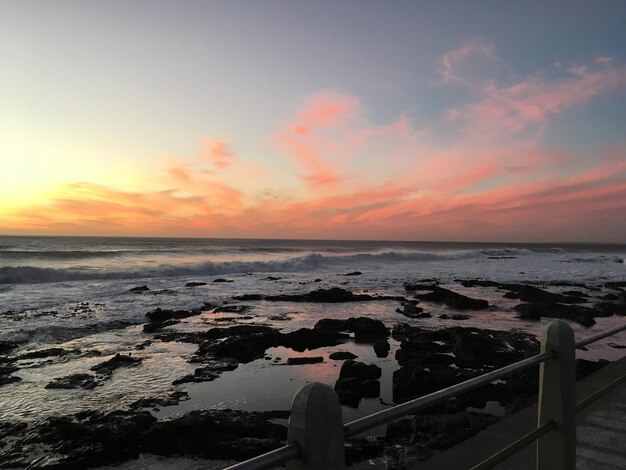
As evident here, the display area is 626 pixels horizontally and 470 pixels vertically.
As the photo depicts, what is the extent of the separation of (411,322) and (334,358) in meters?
5.81

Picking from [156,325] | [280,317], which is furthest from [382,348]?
[156,325]

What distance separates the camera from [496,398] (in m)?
7.68

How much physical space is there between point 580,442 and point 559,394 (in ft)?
4.92

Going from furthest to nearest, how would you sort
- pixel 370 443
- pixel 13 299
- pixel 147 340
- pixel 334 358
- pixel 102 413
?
pixel 13 299
pixel 147 340
pixel 334 358
pixel 102 413
pixel 370 443

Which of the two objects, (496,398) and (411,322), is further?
(411,322)

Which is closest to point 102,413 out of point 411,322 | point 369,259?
point 411,322

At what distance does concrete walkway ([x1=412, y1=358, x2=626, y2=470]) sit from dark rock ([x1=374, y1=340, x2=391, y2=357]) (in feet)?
18.7

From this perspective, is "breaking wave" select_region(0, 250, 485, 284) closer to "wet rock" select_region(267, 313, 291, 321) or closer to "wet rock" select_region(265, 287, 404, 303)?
"wet rock" select_region(265, 287, 404, 303)

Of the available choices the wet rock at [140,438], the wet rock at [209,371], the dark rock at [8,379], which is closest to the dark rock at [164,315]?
the wet rock at [209,371]

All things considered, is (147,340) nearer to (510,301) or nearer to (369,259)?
(510,301)

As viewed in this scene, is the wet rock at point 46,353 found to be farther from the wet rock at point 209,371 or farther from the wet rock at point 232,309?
the wet rock at point 232,309

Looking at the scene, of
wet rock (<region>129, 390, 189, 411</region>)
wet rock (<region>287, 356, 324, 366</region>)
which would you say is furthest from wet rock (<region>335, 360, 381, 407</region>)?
wet rock (<region>129, 390, 189, 411</region>)

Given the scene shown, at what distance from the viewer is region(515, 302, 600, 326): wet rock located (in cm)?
1566

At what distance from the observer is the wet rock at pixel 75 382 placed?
352 inches
